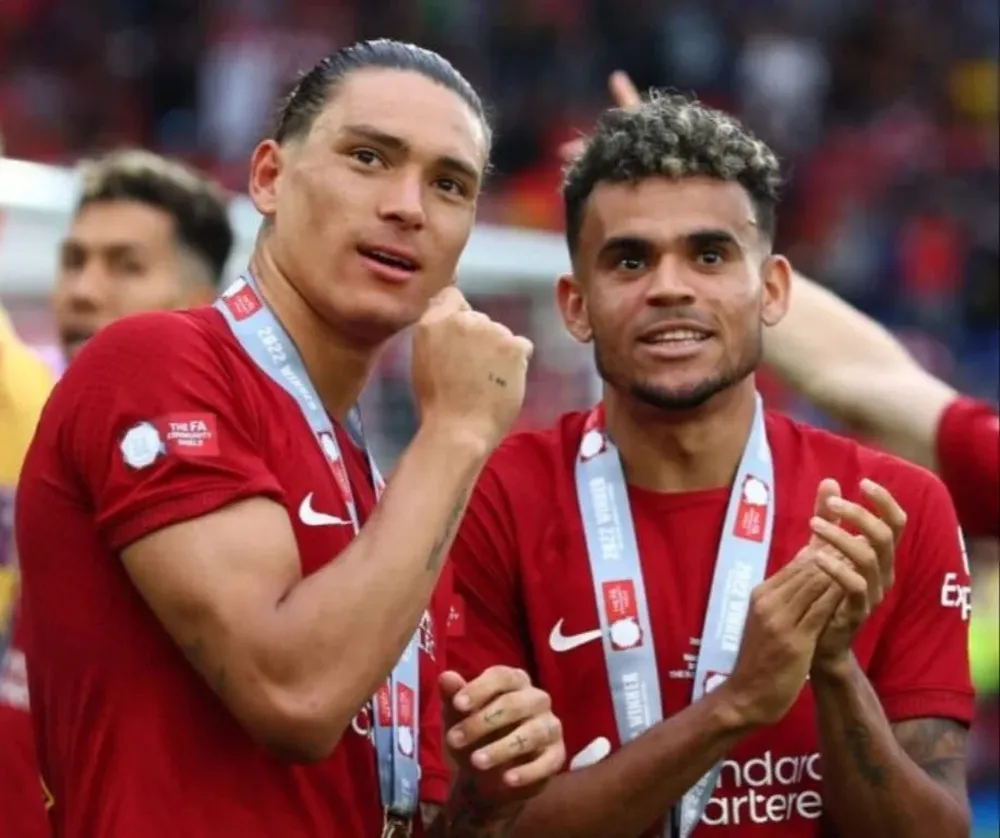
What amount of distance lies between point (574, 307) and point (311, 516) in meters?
1.09

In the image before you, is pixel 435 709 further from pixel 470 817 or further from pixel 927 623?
pixel 927 623

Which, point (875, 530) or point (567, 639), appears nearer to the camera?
point (875, 530)

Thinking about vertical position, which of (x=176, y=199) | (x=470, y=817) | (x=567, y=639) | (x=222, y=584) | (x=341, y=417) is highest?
(x=176, y=199)

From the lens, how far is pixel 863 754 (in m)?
3.54

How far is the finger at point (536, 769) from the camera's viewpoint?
3045 mm

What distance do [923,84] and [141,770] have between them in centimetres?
1299

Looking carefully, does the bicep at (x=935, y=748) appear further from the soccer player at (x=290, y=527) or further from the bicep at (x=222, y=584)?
the bicep at (x=222, y=584)

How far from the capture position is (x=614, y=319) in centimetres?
384

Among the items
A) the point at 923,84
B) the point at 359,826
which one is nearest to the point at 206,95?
the point at 923,84

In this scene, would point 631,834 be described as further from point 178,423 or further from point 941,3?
point 941,3

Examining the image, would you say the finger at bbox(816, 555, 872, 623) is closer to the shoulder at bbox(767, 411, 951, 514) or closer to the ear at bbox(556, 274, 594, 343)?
the shoulder at bbox(767, 411, 951, 514)

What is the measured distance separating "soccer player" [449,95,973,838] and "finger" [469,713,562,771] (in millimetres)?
498

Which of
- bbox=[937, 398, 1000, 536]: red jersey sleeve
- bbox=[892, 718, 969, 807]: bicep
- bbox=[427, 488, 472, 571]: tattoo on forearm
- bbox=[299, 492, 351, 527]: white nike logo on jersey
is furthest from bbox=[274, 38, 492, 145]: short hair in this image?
bbox=[937, 398, 1000, 536]: red jersey sleeve

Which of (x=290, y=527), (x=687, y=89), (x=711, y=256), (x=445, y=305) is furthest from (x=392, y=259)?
(x=687, y=89)
